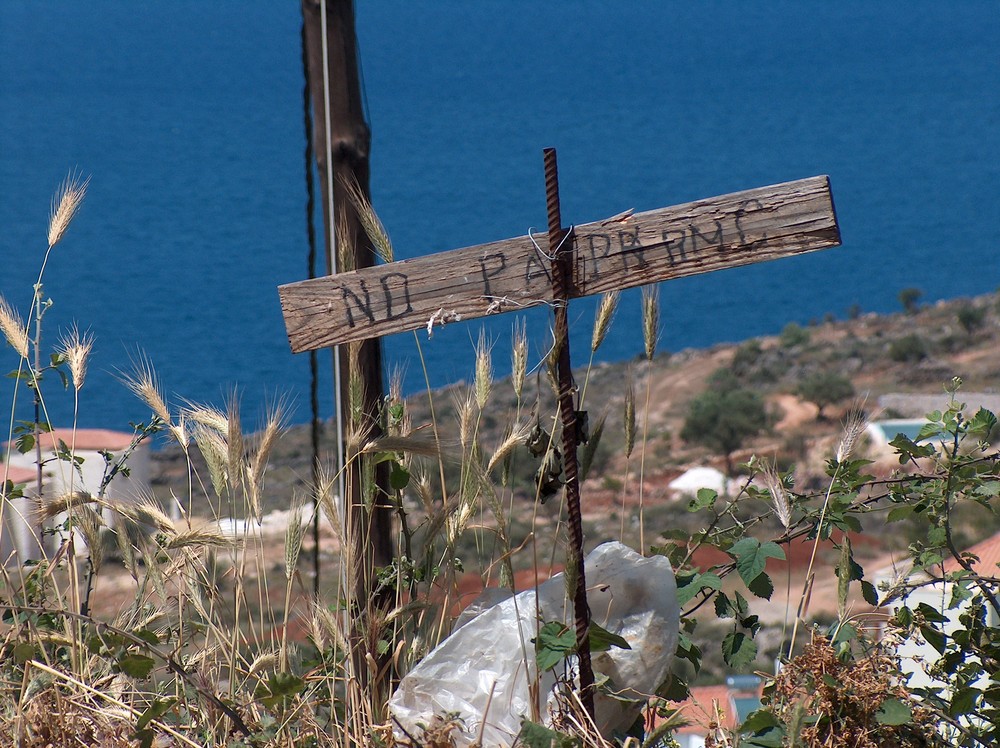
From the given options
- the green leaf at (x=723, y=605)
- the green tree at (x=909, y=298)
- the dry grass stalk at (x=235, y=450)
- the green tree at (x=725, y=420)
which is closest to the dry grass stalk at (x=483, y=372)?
the dry grass stalk at (x=235, y=450)

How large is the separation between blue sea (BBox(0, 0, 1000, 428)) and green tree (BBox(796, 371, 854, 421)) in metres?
5.03

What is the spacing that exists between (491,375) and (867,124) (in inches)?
2020

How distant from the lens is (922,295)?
33.1 meters

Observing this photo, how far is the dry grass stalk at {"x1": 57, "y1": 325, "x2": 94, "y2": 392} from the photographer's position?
2201 millimetres

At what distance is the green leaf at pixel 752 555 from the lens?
1.88 meters

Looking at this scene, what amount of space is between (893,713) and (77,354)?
67.1 inches

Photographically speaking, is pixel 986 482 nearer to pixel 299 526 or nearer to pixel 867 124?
pixel 299 526

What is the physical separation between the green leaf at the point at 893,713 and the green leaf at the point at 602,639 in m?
0.40

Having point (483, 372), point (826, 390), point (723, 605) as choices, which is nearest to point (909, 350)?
point (826, 390)

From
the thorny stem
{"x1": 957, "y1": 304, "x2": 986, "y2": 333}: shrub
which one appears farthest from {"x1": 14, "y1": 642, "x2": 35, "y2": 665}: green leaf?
{"x1": 957, "y1": 304, "x2": 986, "y2": 333}: shrub

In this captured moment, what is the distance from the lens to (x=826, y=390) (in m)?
21.7

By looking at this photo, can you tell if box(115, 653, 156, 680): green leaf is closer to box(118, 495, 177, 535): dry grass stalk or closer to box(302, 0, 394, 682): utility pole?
box(118, 495, 177, 535): dry grass stalk

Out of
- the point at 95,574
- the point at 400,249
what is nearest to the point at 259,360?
the point at 400,249

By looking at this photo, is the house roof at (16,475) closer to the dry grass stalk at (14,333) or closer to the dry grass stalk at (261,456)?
the dry grass stalk at (14,333)
